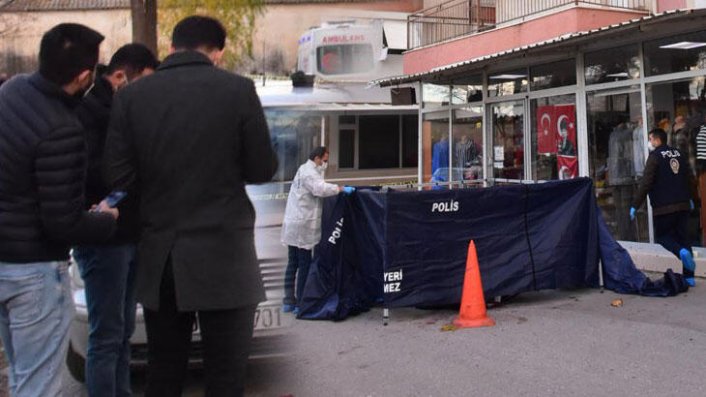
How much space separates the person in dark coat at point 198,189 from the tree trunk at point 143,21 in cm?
981

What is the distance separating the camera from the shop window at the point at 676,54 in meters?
8.71

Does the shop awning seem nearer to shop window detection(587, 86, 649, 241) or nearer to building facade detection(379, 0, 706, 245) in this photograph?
building facade detection(379, 0, 706, 245)

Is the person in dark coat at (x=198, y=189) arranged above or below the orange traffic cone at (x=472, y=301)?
above

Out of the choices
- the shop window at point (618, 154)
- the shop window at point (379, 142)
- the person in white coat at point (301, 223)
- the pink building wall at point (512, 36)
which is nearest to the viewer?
the person in white coat at point (301, 223)

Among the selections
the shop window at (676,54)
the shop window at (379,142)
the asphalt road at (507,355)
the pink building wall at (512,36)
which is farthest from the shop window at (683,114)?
the shop window at (379,142)

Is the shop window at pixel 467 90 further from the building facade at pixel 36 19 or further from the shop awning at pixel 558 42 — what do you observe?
the building facade at pixel 36 19

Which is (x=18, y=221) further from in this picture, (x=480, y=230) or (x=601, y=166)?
(x=601, y=166)

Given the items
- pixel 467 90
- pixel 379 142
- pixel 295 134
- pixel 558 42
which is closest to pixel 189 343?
pixel 558 42

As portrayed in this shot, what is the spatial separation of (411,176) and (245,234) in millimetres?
13052

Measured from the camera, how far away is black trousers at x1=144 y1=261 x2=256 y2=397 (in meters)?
2.63

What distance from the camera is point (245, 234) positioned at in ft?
8.79

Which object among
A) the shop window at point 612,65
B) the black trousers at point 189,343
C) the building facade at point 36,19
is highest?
the building facade at point 36,19

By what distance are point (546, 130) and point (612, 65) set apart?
1.70 metres

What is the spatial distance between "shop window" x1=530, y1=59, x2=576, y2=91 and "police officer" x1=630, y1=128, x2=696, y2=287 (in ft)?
9.32
